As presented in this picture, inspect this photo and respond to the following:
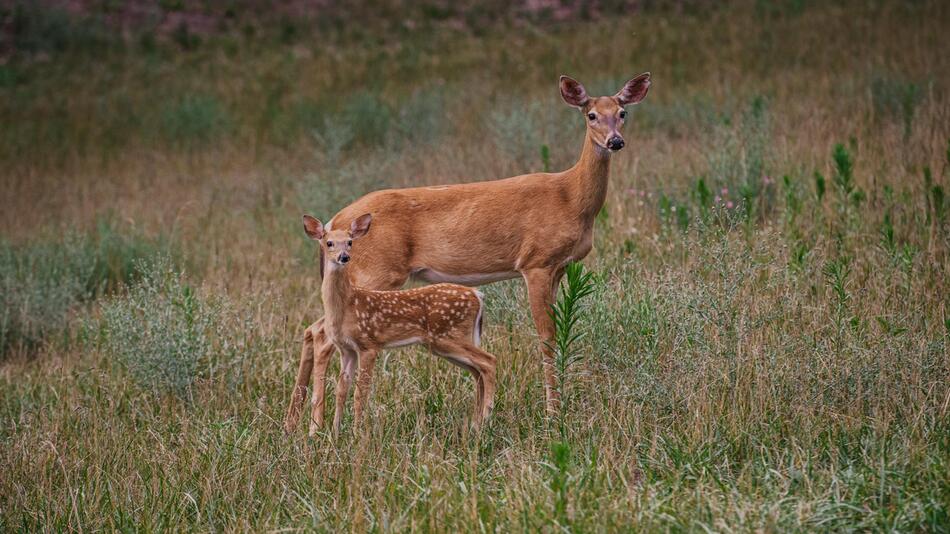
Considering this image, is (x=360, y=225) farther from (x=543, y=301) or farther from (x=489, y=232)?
(x=543, y=301)

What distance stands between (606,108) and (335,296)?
72.2 inches

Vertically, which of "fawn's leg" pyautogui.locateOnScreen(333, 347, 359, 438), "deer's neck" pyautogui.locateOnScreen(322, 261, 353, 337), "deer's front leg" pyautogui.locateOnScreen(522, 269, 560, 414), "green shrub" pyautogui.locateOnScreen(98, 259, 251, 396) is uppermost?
"deer's neck" pyautogui.locateOnScreen(322, 261, 353, 337)

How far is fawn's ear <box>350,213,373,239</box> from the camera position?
5.35m

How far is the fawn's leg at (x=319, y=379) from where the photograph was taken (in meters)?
5.48

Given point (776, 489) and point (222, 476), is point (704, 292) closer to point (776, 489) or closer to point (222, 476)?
point (776, 489)

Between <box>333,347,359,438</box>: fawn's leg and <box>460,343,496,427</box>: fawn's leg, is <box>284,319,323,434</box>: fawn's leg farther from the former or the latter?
<box>460,343,496,427</box>: fawn's leg

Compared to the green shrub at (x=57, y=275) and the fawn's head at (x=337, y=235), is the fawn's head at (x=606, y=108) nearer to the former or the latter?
the fawn's head at (x=337, y=235)

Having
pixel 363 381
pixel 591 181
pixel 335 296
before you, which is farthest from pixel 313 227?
pixel 591 181

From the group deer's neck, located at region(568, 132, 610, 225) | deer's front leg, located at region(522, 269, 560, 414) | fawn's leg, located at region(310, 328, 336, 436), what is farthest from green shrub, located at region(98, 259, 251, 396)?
deer's neck, located at region(568, 132, 610, 225)

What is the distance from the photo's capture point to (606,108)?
5.74 m

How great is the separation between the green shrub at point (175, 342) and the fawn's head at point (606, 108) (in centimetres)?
260

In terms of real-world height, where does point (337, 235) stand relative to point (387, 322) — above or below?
above

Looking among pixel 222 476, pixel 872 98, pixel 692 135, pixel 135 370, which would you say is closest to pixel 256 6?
pixel 692 135

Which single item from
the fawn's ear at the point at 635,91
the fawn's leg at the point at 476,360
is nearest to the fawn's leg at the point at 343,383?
the fawn's leg at the point at 476,360
